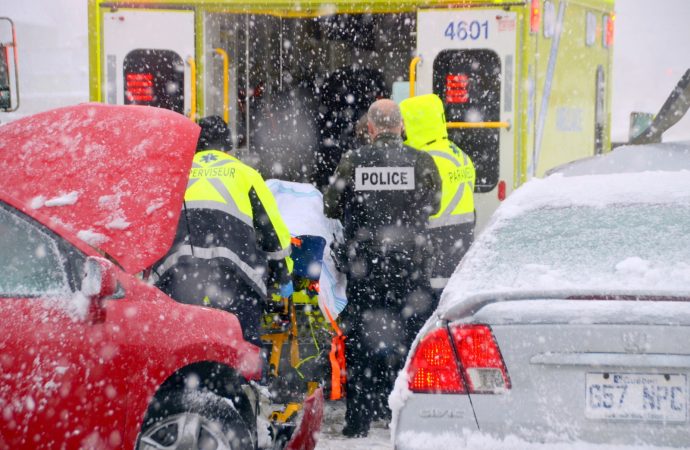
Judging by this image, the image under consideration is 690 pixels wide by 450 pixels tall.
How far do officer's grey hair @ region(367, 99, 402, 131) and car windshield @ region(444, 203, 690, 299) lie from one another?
2253 millimetres

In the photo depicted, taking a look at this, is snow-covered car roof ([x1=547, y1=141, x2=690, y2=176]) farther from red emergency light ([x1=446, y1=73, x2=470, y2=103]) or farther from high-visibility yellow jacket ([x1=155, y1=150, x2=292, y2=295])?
red emergency light ([x1=446, y1=73, x2=470, y2=103])

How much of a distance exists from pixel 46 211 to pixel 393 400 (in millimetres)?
1854

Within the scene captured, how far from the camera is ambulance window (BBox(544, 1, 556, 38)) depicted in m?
7.69

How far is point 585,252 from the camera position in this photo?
11.3 ft

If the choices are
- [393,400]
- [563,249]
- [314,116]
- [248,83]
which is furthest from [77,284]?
[314,116]

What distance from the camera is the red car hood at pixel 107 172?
14.5ft

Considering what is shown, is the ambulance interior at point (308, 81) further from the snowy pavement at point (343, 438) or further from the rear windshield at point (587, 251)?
the rear windshield at point (587, 251)

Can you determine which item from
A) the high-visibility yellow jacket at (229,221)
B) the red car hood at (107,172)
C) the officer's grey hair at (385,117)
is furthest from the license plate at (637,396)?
the officer's grey hair at (385,117)

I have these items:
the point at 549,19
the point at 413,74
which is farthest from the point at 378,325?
the point at 549,19

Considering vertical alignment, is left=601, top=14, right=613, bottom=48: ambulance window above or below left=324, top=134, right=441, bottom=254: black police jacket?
above

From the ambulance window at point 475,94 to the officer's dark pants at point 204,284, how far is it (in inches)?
107

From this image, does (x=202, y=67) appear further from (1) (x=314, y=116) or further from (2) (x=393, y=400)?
(2) (x=393, y=400)

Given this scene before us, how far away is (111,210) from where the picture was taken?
14.6 feet

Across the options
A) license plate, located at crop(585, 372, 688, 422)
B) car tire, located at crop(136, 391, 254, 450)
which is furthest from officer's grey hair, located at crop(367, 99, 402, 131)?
license plate, located at crop(585, 372, 688, 422)
